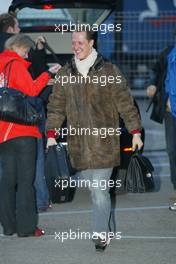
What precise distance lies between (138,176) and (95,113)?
2.25 feet

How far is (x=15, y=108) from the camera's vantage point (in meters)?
9.10

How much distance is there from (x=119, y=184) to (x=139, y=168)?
2420mm

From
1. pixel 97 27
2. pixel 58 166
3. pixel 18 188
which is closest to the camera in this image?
pixel 58 166

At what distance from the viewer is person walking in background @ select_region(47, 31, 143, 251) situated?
8.50m

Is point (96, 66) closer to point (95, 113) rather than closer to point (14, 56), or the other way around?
point (95, 113)

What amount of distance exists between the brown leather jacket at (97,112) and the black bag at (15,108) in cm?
62

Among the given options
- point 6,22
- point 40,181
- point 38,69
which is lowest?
point 40,181

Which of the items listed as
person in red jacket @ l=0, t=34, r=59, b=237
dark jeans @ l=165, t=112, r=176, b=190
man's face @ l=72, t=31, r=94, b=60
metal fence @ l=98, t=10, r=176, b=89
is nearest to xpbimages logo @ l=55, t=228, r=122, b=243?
person in red jacket @ l=0, t=34, r=59, b=237

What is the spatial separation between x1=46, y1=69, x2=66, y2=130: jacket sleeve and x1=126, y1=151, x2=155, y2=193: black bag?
0.66m

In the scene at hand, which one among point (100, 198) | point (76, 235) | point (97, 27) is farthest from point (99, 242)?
point (97, 27)

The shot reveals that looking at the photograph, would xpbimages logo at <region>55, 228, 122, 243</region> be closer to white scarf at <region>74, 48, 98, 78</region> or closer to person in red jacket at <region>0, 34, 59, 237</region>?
person in red jacket at <region>0, 34, 59, 237</region>

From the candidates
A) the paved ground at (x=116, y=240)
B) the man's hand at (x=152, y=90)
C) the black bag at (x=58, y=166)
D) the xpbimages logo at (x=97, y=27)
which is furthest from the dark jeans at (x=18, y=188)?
the xpbimages logo at (x=97, y=27)

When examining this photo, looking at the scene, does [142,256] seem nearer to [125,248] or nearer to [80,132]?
[125,248]

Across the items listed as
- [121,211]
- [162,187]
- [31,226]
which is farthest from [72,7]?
[31,226]
